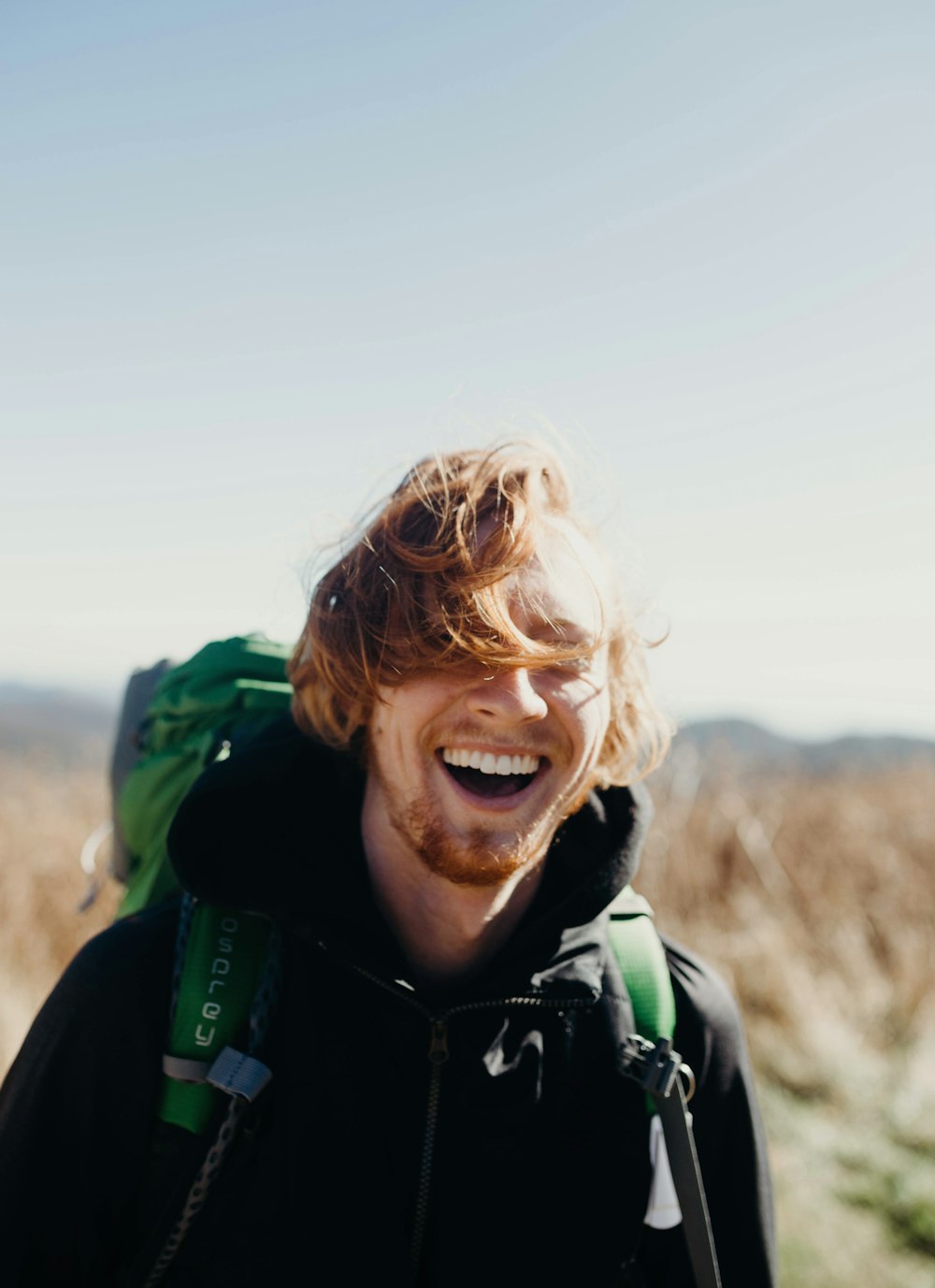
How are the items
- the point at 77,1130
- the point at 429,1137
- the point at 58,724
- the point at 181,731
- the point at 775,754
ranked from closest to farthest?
the point at 77,1130 < the point at 429,1137 < the point at 181,731 < the point at 775,754 < the point at 58,724

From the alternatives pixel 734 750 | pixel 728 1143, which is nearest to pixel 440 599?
pixel 728 1143

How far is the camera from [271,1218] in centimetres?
156

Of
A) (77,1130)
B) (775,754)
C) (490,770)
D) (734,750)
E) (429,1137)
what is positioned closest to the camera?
(77,1130)

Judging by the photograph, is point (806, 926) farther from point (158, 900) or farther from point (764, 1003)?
point (158, 900)

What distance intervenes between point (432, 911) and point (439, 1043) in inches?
10.8

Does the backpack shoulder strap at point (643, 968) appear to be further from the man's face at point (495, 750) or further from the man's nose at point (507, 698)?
the man's nose at point (507, 698)

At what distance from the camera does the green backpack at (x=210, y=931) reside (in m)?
1.56

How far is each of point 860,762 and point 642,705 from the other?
11117 millimetres

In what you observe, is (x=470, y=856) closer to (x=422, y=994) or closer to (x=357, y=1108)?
(x=422, y=994)

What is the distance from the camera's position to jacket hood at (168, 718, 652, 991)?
68.4 inches

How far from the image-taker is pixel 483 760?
5.91 ft

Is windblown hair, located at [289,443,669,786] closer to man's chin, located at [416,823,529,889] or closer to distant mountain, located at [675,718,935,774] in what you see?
man's chin, located at [416,823,529,889]

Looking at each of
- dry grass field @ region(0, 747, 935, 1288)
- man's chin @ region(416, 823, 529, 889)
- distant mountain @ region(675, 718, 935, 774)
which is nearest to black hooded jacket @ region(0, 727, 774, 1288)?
man's chin @ region(416, 823, 529, 889)

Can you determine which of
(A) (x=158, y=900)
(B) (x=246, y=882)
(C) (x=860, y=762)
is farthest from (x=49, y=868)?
(C) (x=860, y=762)
